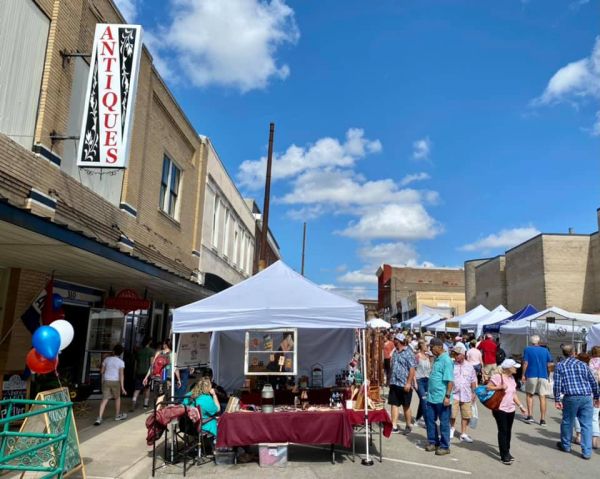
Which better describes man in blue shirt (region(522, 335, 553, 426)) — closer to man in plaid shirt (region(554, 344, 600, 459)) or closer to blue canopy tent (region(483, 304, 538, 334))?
man in plaid shirt (region(554, 344, 600, 459))

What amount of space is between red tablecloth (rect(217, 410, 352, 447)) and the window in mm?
10147

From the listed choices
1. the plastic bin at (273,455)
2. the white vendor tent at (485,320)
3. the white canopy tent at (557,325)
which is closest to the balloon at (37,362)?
the plastic bin at (273,455)

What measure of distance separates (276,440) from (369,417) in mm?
1440

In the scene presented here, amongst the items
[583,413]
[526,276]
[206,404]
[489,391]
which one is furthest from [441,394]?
[526,276]

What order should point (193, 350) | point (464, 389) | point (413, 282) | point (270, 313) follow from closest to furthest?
point (270, 313)
point (464, 389)
point (193, 350)
point (413, 282)

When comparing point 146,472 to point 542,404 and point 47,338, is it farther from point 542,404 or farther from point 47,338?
point 542,404

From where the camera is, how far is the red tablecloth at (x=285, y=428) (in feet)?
24.1

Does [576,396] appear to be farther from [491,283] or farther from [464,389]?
[491,283]

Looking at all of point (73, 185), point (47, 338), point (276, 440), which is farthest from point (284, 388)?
point (73, 185)

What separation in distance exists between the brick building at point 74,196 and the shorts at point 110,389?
1612 millimetres

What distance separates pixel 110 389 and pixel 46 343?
506 centimetres

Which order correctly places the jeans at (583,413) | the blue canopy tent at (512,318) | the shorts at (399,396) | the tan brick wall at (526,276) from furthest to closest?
the tan brick wall at (526,276) < the blue canopy tent at (512,318) < the shorts at (399,396) < the jeans at (583,413)

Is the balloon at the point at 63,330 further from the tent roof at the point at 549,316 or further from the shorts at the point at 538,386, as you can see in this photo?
the tent roof at the point at 549,316

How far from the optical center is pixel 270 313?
7.89 m
